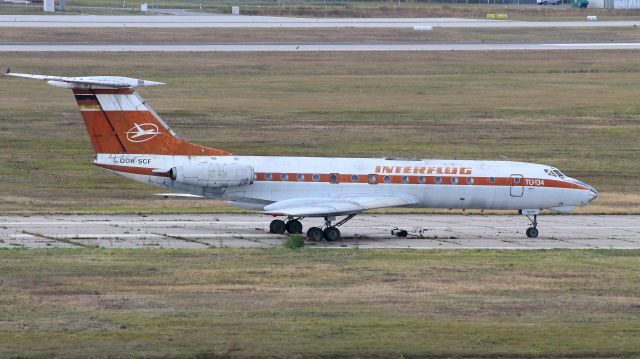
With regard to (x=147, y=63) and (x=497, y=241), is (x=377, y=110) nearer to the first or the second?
(x=147, y=63)

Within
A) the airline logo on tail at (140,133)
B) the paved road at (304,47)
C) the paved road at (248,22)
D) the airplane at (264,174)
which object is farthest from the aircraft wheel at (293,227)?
the paved road at (248,22)

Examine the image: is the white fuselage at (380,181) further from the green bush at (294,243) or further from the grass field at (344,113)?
the grass field at (344,113)

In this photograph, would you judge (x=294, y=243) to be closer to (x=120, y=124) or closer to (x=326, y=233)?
(x=326, y=233)

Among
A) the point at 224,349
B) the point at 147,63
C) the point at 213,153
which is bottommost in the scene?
the point at 224,349

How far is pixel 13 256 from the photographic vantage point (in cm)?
3256

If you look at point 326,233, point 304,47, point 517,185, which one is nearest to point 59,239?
point 326,233

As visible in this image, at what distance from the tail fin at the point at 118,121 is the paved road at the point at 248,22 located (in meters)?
73.0

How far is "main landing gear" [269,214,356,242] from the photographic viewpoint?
37844mm

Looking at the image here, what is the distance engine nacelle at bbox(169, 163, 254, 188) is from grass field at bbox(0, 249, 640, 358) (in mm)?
4008

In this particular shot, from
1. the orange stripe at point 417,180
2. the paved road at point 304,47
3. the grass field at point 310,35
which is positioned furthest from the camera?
the grass field at point 310,35

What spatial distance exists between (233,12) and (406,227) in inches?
3939

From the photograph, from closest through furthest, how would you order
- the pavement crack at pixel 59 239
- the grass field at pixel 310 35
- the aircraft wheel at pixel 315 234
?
the pavement crack at pixel 59 239
the aircraft wheel at pixel 315 234
the grass field at pixel 310 35

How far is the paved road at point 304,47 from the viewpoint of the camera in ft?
300

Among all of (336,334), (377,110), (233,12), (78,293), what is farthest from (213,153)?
(233,12)
